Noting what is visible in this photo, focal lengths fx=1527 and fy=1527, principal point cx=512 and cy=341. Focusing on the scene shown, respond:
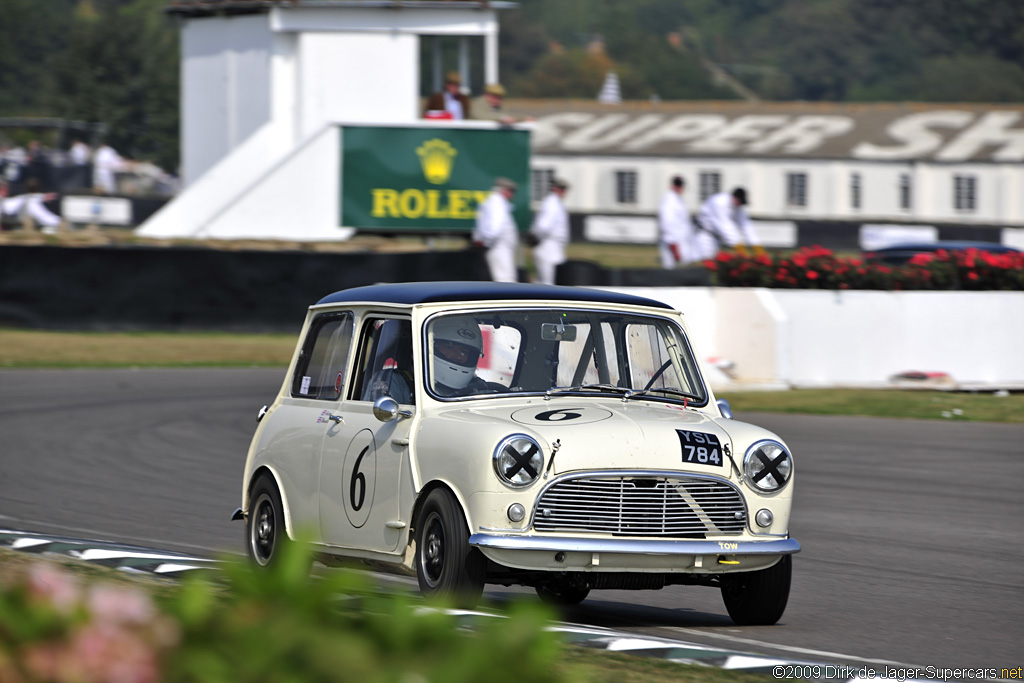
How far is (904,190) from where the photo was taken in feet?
221

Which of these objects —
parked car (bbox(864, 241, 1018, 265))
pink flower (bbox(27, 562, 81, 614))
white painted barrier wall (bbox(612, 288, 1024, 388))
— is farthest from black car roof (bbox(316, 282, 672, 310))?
parked car (bbox(864, 241, 1018, 265))

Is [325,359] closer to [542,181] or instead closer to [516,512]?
[516,512]

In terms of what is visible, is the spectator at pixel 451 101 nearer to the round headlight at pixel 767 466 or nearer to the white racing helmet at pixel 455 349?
the white racing helmet at pixel 455 349

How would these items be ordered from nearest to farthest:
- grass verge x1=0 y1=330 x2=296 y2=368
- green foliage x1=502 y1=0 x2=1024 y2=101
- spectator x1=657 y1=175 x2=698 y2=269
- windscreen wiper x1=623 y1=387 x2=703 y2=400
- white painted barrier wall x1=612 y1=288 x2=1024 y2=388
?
windscreen wiper x1=623 y1=387 x2=703 y2=400 → white painted barrier wall x1=612 y1=288 x2=1024 y2=388 → grass verge x1=0 y1=330 x2=296 y2=368 → spectator x1=657 y1=175 x2=698 y2=269 → green foliage x1=502 y1=0 x2=1024 y2=101

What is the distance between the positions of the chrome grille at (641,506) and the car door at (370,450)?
0.77m

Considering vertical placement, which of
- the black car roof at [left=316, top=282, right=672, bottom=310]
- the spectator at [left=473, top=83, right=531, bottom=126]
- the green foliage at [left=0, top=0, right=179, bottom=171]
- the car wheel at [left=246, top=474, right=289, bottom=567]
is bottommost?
the car wheel at [left=246, top=474, right=289, bottom=567]

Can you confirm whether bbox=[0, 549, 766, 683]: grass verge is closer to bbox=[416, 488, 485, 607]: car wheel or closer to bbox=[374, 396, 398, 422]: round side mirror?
bbox=[416, 488, 485, 607]: car wheel

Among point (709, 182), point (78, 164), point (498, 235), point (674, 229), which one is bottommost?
point (498, 235)

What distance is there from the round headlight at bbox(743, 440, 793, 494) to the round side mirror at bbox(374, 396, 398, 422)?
1527 millimetres

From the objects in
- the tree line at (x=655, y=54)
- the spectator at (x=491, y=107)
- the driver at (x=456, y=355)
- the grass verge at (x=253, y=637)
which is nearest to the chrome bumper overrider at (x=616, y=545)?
the driver at (x=456, y=355)

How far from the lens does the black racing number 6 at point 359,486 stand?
6809 millimetres

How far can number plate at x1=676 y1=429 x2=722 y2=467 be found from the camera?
20.7ft

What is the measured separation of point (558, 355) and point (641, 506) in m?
1.09

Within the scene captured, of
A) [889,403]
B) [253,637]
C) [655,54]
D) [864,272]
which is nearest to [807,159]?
[864,272]
